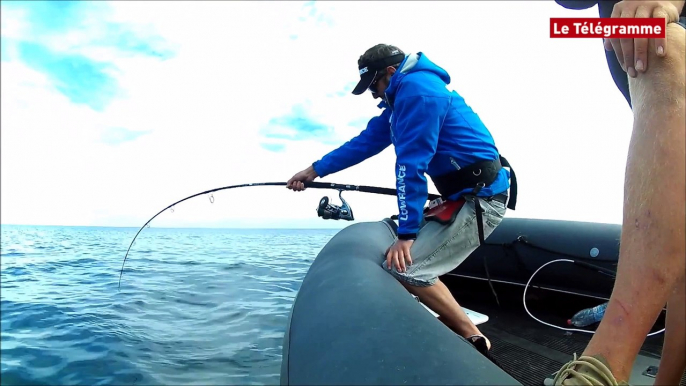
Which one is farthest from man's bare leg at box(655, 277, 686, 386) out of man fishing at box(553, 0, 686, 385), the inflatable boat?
the inflatable boat

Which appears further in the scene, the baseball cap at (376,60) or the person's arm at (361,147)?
the person's arm at (361,147)

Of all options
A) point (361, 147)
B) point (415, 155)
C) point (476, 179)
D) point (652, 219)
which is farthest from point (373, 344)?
point (361, 147)

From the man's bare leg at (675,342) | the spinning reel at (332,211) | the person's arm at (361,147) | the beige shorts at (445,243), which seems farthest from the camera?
the spinning reel at (332,211)

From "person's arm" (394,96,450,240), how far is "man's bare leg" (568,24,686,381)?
109 centimetres

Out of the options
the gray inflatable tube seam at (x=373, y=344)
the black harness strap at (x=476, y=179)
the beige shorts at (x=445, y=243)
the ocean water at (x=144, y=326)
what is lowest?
the ocean water at (x=144, y=326)

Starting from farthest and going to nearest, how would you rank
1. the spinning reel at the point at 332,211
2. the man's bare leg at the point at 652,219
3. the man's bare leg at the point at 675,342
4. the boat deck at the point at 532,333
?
the spinning reel at the point at 332,211
the boat deck at the point at 532,333
the man's bare leg at the point at 675,342
the man's bare leg at the point at 652,219

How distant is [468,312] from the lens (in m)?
2.55

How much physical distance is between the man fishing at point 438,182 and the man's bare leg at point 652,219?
1.08 m

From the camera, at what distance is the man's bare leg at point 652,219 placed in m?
0.71

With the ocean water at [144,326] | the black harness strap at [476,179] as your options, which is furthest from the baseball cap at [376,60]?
the ocean water at [144,326]

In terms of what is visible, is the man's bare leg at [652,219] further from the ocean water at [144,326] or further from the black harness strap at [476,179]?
the ocean water at [144,326]

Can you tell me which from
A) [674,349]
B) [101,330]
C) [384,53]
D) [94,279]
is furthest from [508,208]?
[94,279]

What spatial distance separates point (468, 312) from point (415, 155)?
50.2 inches

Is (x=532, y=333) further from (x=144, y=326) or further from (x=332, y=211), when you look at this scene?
(x=144, y=326)
